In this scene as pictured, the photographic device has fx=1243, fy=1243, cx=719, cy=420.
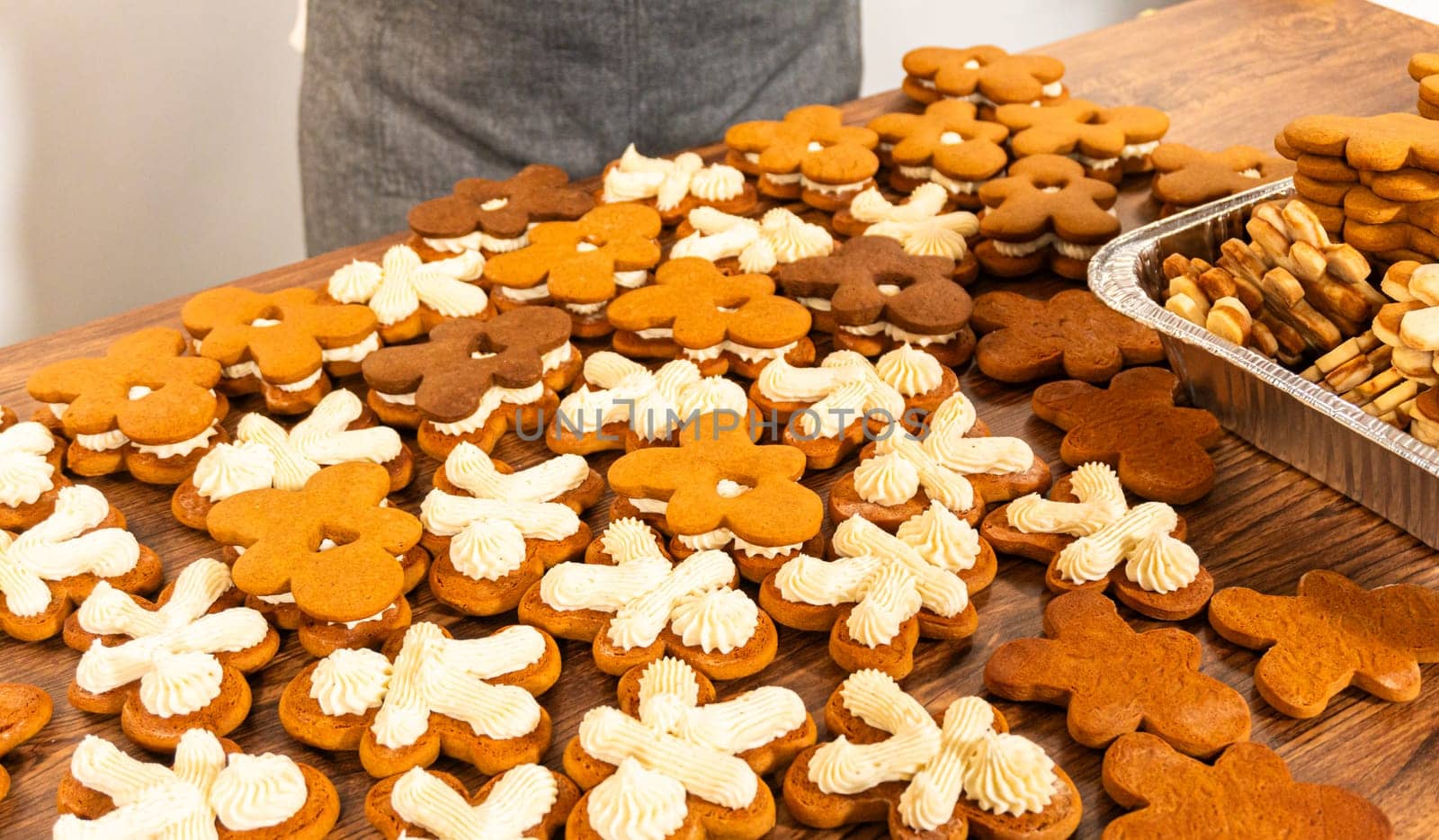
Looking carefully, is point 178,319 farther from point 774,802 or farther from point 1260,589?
point 1260,589

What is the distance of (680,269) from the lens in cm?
160

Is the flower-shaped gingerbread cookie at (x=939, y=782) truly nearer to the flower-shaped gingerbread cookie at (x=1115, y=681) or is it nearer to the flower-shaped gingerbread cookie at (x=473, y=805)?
the flower-shaped gingerbread cookie at (x=1115, y=681)

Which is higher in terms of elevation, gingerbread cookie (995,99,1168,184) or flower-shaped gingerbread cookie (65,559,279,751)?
gingerbread cookie (995,99,1168,184)

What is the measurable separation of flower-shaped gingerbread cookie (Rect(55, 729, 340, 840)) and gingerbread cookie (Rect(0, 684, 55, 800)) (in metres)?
0.07

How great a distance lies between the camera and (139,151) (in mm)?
2682

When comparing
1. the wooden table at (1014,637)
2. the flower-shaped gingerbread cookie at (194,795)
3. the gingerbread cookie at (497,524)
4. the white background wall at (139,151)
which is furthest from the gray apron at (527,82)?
the flower-shaped gingerbread cookie at (194,795)

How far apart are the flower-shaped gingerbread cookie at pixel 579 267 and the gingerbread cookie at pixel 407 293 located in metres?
0.04

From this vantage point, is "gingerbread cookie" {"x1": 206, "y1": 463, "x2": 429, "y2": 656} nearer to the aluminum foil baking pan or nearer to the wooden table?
the wooden table

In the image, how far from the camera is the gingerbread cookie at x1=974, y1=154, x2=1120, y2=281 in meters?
1.60

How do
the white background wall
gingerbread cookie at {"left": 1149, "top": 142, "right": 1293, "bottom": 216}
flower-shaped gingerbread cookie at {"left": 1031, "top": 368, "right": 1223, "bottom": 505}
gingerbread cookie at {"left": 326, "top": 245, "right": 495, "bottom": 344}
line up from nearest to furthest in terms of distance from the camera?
flower-shaped gingerbread cookie at {"left": 1031, "top": 368, "right": 1223, "bottom": 505} < gingerbread cookie at {"left": 326, "top": 245, "right": 495, "bottom": 344} < gingerbread cookie at {"left": 1149, "top": 142, "right": 1293, "bottom": 216} < the white background wall

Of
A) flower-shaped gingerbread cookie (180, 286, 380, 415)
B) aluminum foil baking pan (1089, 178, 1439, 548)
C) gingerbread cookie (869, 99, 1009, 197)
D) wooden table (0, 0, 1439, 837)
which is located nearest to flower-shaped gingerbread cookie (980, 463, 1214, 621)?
wooden table (0, 0, 1439, 837)

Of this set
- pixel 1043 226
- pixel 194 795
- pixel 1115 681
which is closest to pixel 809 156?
pixel 1043 226

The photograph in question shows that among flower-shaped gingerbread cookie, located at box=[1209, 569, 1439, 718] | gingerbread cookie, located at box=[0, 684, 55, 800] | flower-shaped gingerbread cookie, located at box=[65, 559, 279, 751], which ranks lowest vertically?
gingerbread cookie, located at box=[0, 684, 55, 800]

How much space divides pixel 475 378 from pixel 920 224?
65 cm
